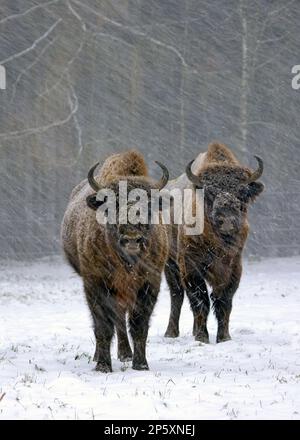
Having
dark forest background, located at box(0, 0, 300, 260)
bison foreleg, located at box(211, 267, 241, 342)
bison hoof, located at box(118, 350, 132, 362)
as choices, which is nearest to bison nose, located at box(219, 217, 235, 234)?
bison foreleg, located at box(211, 267, 241, 342)

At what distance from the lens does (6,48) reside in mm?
24984

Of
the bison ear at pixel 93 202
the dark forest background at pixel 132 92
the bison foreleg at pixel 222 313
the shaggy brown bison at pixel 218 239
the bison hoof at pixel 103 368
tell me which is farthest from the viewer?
the dark forest background at pixel 132 92

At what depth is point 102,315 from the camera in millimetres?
7328

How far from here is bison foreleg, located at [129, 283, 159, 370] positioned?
7.32 m

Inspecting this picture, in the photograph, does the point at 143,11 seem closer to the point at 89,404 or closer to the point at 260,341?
the point at 260,341

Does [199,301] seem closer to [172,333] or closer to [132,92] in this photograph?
[172,333]

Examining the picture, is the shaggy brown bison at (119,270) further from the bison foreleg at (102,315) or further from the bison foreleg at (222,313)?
the bison foreleg at (222,313)

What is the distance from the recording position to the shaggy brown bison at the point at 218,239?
28.7ft

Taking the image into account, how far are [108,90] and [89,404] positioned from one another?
20.2m

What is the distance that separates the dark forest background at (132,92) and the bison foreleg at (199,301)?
14.2m

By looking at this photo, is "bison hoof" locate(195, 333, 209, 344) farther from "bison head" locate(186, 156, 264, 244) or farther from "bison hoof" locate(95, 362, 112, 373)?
"bison hoof" locate(95, 362, 112, 373)

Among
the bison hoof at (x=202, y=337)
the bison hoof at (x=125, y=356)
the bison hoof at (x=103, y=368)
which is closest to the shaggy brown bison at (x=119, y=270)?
the bison hoof at (x=103, y=368)

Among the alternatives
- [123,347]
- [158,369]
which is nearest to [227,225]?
[123,347]

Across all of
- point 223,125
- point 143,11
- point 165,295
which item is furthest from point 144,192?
point 143,11
